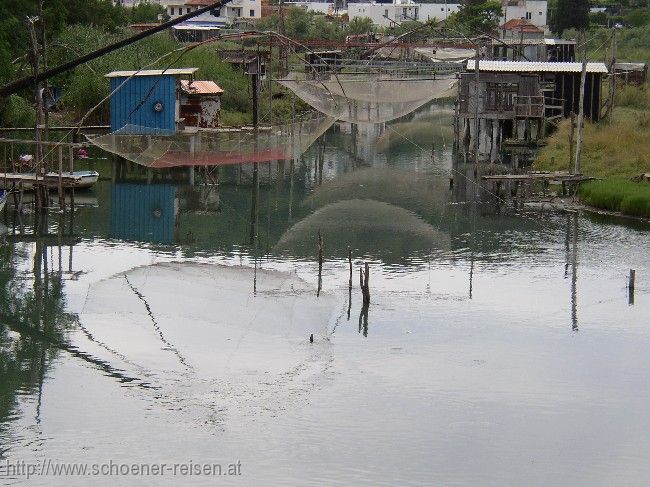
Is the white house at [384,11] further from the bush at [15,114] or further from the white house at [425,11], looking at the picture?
the bush at [15,114]

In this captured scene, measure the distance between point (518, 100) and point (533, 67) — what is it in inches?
55.8

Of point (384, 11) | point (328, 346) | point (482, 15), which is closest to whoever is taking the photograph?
point (328, 346)

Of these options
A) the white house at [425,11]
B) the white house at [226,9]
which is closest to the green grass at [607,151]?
the white house at [425,11]

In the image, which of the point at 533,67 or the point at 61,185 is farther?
the point at 533,67

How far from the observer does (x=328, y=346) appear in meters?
11.9

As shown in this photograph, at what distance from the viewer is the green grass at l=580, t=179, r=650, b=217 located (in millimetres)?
18750

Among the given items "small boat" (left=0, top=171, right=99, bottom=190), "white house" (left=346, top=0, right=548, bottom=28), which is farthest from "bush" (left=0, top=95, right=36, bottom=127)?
"white house" (left=346, top=0, right=548, bottom=28)

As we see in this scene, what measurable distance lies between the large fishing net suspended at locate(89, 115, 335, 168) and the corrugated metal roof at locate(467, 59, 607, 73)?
19.3 ft

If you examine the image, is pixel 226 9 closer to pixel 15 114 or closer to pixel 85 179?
pixel 15 114

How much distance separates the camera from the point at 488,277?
1509cm

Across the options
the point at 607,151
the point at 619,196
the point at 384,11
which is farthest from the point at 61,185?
the point at 384,11

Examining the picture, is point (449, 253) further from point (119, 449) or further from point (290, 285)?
point (119, 449)

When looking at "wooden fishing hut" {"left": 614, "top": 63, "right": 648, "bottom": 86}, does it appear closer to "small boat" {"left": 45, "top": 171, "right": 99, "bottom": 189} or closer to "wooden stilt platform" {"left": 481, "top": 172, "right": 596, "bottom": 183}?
"wooden stilt platform" {"left": 481, "top": 172, "right": 596, "bottom": 183}

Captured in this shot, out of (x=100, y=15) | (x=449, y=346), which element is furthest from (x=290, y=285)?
(x=100, y=15)
